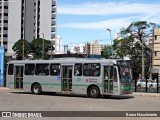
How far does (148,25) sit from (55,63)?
63.6 m

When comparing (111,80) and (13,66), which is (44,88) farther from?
(111,80)

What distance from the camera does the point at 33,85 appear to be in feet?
95.3

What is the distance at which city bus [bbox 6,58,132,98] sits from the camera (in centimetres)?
2464

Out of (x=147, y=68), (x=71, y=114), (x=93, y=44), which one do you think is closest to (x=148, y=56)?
(x=147, y=68)

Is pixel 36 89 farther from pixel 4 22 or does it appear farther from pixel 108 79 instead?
pixel 4 22

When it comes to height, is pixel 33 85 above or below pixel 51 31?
below

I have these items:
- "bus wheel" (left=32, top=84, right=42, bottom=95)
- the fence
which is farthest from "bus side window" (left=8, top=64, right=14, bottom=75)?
the fence

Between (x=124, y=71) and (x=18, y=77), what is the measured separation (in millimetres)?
9402

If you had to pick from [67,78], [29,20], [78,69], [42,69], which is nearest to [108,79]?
[78,69]

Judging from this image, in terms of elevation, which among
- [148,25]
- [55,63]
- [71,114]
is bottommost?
[71,114]

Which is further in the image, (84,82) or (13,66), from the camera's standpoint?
(13,66)

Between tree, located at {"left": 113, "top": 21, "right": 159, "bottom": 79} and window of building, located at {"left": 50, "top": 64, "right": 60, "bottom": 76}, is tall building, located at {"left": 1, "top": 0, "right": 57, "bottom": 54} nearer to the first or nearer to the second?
tree, located at {"left": 113, "top": 21, "right": 159, "bottom": 79}

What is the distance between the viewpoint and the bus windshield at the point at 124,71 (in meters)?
24.5

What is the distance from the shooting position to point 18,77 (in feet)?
97.7
